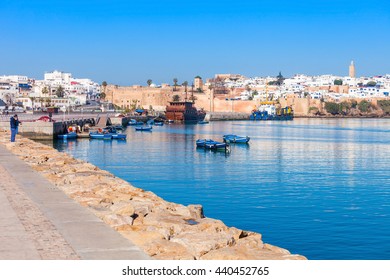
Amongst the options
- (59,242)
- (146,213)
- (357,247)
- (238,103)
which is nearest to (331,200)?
(357,247)

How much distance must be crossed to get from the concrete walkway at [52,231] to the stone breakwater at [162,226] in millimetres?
280

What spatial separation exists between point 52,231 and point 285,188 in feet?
44.4

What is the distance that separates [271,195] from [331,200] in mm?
1734

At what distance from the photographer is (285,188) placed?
2095 centimetres

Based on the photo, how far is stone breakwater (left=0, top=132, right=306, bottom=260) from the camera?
7.81m

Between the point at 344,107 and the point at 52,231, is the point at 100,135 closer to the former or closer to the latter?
the point at 52,231

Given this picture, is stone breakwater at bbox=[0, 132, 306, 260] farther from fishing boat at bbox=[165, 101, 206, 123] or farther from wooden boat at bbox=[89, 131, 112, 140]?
fishing boat at bbox=[165, 101, 206, 123]

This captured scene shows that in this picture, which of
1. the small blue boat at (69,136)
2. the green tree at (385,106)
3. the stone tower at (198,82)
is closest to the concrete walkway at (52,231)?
the small blue boat at (69,136)

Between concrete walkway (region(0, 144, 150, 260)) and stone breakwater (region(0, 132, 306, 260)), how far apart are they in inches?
11.0

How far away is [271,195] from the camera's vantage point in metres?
19.3

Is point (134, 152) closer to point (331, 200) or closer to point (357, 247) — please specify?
point (331, 200)

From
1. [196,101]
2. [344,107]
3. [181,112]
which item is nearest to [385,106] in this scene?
[344,107]
